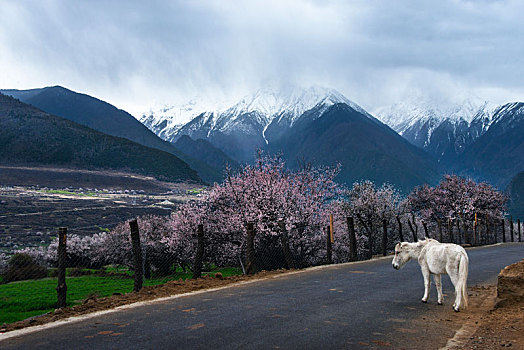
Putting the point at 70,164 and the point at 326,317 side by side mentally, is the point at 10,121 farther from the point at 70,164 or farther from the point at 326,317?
the point at 326,317

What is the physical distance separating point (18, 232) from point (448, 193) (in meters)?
61.7

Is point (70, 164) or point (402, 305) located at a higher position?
point (70, 164)

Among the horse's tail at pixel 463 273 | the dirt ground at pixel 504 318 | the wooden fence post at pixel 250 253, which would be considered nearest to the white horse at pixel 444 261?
the horse's tail at pixel 463 273

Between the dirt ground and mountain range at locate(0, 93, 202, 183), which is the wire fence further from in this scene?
mountain range at locate(0, 93, 202, 183)

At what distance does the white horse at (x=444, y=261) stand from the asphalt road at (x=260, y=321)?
563 millimetres

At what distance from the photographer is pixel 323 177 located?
109ft

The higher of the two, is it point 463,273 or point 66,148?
point 66,148

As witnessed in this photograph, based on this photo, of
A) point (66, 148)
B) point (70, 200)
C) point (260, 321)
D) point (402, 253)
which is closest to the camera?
point (260, 321)

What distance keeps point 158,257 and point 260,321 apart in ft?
95.1

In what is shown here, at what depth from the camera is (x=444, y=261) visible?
9.30 meters

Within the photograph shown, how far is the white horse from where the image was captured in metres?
8.98

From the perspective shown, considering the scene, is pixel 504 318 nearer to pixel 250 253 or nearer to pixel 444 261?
pixel 444 261

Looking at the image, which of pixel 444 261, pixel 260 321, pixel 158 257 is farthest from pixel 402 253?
pixel 158 257

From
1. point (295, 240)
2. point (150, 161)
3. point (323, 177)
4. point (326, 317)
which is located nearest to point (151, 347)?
point (326, 317)
